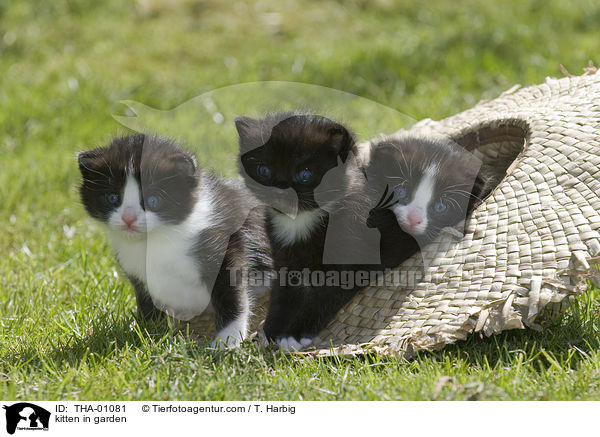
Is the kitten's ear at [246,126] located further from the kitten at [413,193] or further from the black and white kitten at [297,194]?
the kitten at [413,193]

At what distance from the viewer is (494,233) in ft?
10.6

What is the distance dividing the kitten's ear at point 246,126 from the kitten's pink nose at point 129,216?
596 millimetres

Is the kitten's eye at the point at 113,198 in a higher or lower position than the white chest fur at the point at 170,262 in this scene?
higher

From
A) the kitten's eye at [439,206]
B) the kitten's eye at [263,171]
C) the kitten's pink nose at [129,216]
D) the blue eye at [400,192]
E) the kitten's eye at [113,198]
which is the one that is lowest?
the kitten's eye at [439,206]

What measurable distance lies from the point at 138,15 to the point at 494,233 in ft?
20.9

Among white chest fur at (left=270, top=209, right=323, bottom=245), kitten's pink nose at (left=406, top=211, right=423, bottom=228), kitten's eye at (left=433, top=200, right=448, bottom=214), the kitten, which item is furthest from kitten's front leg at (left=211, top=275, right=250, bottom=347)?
kitten's eye at (left=433, top=200, right=448, bottom=214)

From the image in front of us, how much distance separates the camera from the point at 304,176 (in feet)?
10.1

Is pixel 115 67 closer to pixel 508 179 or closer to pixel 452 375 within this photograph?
pixel 508 179

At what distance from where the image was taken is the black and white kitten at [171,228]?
309 cm

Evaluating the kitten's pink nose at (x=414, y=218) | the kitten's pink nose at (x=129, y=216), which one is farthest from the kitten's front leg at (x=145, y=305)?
the kitten's pink nose at (x=414, y=218)

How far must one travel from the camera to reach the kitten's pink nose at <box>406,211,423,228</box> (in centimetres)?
331

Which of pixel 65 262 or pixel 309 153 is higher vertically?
pixel 309 153

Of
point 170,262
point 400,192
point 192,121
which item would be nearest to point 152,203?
point 170,262
